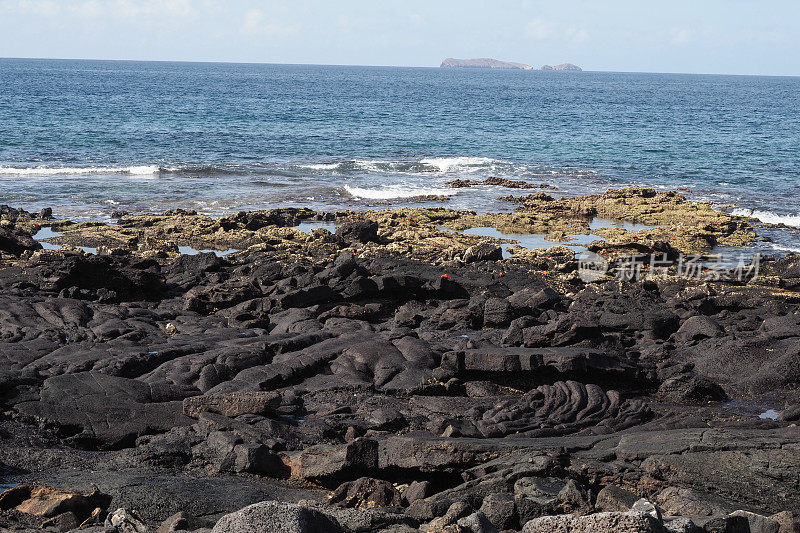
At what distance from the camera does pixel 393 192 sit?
3316 centimetres

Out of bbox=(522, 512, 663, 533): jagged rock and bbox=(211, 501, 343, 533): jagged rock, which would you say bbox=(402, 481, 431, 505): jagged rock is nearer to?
bbox=(211, 501, 343, 533): jagged rock

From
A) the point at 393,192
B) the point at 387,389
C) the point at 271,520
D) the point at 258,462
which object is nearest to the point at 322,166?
the point at 393,192

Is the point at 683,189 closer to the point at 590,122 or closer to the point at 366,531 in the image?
the point at 366,531

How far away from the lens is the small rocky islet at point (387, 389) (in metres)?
7.93

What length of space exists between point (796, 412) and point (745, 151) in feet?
145

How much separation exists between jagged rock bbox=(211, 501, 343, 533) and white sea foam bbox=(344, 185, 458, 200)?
2619 centimetres

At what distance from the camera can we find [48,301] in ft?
50.3

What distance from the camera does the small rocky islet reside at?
312 inches

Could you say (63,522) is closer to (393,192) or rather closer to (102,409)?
(102,409)

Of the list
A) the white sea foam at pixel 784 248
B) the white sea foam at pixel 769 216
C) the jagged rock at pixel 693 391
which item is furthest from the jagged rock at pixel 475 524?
the white sea foam at pixel 769 216

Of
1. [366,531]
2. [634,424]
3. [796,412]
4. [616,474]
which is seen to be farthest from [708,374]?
[366,531]

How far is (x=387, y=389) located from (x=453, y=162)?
3163cm

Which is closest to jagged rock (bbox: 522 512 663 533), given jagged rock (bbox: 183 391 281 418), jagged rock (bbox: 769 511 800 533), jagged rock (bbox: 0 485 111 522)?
jagged rock (bbox: 769 511 800 533)

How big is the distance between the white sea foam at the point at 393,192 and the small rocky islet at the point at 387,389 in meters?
9.76
